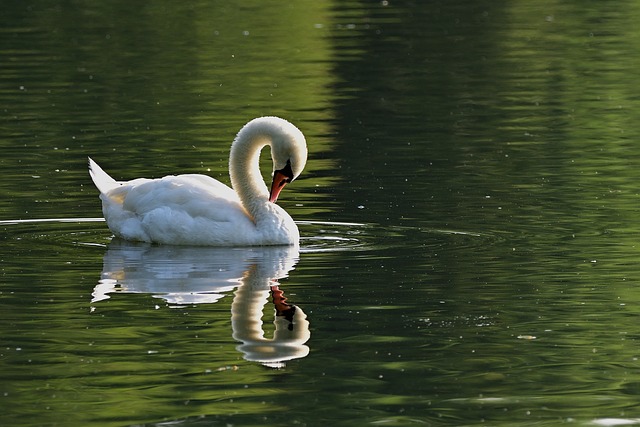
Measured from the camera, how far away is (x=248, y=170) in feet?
48.8

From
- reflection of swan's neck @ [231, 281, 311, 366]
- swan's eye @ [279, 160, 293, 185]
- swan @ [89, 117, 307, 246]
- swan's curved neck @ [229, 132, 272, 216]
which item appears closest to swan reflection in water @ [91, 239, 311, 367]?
reflection of swan's neck @ [231, 281, 311, 366]

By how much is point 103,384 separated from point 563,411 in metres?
2.64

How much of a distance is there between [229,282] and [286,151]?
7.09 ft

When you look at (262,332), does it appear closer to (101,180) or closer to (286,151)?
(286,151)

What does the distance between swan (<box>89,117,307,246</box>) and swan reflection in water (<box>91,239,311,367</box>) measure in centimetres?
12

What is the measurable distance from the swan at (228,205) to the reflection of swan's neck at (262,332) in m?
2.29

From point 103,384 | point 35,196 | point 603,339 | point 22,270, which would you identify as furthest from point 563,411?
point 35,196

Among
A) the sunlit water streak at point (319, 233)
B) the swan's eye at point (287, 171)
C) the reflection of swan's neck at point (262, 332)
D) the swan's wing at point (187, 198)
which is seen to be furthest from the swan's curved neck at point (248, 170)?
the reflection of swan's neck at point (262, 332)

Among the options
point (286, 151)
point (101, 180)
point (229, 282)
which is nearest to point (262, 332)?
point (229, 282)

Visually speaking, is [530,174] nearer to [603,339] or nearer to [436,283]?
[436,283]

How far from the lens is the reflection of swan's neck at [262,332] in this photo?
10.0 m

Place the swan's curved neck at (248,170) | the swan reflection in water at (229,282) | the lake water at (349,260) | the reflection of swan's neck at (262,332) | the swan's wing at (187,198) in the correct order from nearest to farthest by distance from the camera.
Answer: the lake water at (349,260) → the reflection of swan's neck at (262,332) → the swan reflection in water at (229,282) → the swan's wing at (187,198) → the swan's curved neck at (248,170)

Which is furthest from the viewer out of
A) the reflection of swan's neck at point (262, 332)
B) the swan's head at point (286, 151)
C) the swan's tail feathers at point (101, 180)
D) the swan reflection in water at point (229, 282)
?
the swan's tail feathers at point (101, 180)

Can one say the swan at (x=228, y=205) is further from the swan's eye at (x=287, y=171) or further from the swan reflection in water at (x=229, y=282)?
the swan reflection in water at (x=229, y=282)
